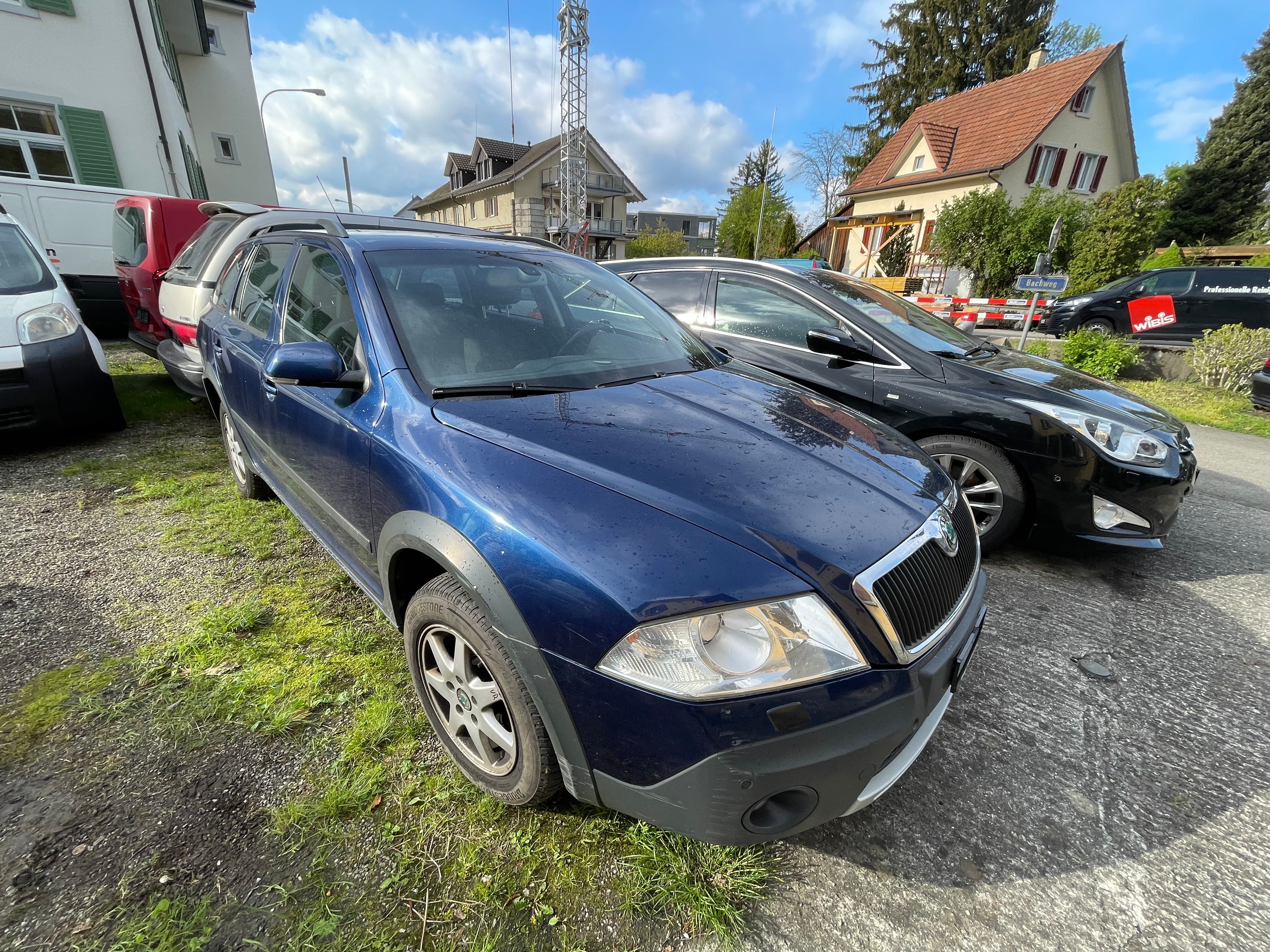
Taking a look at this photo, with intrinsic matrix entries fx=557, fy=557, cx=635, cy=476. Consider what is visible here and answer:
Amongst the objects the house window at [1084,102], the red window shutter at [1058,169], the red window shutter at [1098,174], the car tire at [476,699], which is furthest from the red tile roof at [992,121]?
the car tire at [476,699]

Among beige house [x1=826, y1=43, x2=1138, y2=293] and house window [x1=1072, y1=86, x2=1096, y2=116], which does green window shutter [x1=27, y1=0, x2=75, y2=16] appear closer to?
beige house [x1=826, y1=43, x2=1138, y2=293]

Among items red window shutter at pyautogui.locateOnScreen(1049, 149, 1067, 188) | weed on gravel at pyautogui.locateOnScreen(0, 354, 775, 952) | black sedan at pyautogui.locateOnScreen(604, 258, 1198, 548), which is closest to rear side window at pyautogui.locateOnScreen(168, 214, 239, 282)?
weed on gravel at pyautogui.locateOnScreen(0, 354, 775, 952)

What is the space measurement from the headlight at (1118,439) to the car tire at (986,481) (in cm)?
35

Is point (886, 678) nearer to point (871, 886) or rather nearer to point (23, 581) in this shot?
point (871, 886)

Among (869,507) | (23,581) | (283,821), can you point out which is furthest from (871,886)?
(23,581)

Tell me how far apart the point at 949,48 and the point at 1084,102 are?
13115 millimetres

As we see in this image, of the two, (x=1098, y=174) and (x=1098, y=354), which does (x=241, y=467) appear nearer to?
(x=1098, y=354)

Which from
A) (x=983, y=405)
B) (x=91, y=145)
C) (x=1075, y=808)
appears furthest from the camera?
(x=91, y=145)

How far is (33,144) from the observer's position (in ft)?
32.2

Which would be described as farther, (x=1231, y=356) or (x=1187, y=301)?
(x=1187, y=301)

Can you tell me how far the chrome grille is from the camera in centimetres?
138

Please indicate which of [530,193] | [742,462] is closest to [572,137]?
[530,193]

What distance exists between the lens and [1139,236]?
14461mm

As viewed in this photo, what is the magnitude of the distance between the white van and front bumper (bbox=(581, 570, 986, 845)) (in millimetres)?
9313
